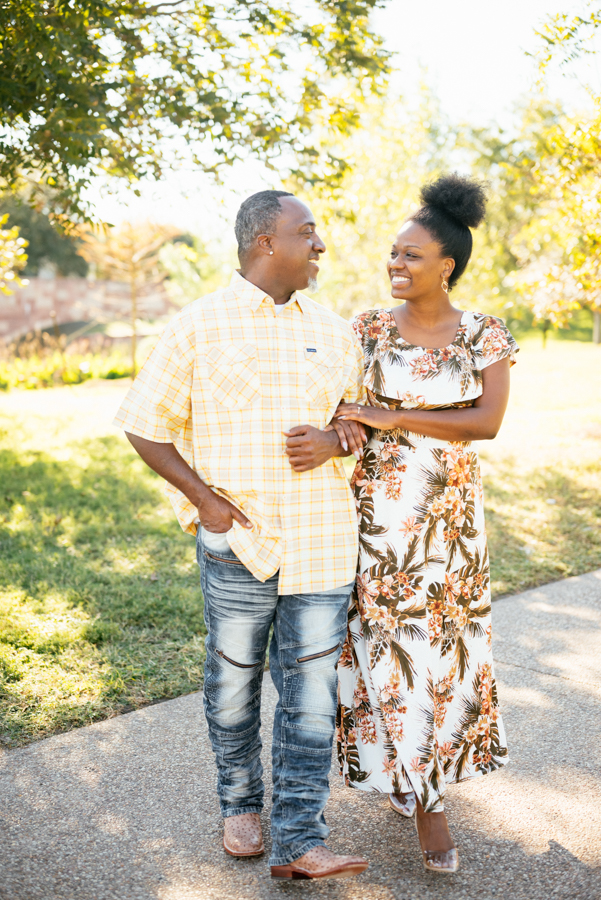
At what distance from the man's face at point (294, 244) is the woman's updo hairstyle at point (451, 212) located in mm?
481

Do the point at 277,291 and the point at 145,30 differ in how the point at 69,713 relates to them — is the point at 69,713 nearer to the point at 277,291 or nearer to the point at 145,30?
the point at 277,291

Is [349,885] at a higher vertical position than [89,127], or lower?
lower

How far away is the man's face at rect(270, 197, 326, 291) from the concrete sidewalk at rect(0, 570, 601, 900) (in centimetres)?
193

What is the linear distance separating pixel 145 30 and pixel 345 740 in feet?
22.3

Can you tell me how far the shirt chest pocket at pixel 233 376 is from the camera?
250cm

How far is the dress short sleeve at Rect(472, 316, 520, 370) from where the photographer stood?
110 inches

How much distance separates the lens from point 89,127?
597 centimetres

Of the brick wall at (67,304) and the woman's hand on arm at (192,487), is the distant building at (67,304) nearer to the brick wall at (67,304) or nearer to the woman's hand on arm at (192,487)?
the brick wall at (67,304)

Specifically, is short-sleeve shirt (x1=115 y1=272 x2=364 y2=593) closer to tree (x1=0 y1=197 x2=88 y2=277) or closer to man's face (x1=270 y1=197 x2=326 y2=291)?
man's face (x1=270 y1=197 x2=326 y2=291)

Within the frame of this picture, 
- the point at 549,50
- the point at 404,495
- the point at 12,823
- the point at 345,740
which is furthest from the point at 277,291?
the point at 549,50

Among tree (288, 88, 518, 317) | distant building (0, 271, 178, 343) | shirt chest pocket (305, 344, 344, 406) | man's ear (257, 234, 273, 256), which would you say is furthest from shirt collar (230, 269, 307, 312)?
distant building (0, 271, 178, 343)

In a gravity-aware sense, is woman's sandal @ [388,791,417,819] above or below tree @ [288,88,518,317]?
below

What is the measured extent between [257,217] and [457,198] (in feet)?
2.48

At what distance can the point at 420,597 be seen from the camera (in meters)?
2.68
